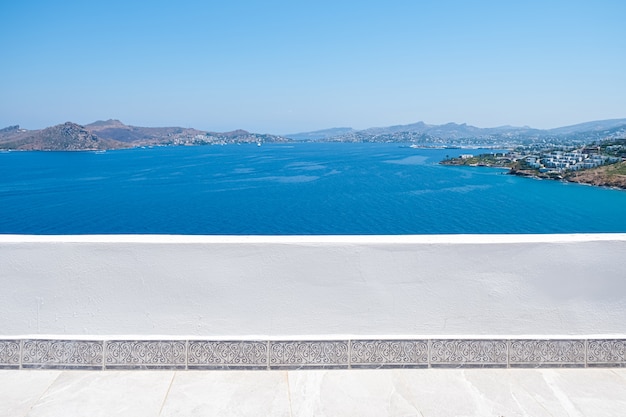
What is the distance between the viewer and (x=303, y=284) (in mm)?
1847

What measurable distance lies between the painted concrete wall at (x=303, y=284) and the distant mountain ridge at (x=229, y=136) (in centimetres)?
9388

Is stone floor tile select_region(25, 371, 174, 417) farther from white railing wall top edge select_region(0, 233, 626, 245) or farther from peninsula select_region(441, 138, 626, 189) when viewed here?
peninsula select_region(441, 138, 626, 189)

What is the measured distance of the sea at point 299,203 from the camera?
90.9 ft

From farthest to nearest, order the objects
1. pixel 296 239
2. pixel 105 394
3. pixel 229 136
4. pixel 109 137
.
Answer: pixel 229 136 → pixel 109 137 → pixel 296 239 → pixel 105 394

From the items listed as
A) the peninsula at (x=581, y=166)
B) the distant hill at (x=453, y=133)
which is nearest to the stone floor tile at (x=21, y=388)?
the peninsula at (x=581, y=166)

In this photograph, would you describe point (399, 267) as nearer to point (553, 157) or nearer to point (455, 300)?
point (455, 300)

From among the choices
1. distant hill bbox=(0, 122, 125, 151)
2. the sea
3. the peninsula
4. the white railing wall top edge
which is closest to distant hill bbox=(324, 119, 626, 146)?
the peninsula

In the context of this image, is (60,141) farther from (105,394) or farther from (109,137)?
(105,394)

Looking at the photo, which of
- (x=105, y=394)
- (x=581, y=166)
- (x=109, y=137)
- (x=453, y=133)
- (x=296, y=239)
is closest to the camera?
(x=105, y=394)

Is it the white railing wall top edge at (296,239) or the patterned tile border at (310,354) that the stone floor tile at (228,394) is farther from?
the white railing wall top edge at (296,239)

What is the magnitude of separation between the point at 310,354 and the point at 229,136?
141 metres

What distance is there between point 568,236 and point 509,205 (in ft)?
114

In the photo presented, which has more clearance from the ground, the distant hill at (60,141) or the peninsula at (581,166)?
the distant hill at (60,141)

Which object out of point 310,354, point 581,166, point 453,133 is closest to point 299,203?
point 310,354
